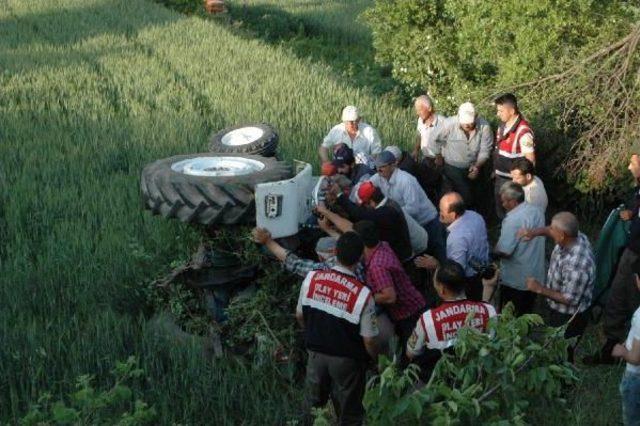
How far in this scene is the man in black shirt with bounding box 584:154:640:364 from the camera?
6.91m

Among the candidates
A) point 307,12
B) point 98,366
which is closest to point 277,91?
point 98,366

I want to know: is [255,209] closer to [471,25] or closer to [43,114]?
[471,25]

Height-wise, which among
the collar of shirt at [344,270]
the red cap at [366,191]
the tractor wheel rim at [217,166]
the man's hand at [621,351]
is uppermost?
the collar of shirt at [344,270]

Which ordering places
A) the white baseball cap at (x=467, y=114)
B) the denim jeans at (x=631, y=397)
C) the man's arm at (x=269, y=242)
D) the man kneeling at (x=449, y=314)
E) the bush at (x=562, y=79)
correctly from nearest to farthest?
the man kneeling at (x=449, y=314)
the denim jeans at (x=631, y=397)
the man's arm at (x=269, y=242)
the white baseball cap at (x=467, y=114)
the bush at (x=562, y=79)

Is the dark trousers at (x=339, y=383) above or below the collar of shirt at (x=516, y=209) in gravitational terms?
below

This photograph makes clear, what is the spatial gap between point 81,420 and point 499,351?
1.94m

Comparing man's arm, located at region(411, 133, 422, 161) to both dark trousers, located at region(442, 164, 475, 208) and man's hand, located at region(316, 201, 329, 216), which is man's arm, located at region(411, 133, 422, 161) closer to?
dark trousers, located at region(442, 164, 475, 208)

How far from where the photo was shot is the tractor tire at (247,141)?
790 cm

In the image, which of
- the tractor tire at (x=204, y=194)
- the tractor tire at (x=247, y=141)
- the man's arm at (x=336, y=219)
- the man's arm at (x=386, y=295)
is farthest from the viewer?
the tractor tire at (x=247, y=141)

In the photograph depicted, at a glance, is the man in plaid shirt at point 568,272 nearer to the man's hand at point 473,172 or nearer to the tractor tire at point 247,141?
the tractor tire at point 247,141

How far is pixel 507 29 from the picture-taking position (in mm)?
11172

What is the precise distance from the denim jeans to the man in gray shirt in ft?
5.51

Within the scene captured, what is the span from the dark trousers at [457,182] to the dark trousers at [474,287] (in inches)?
96.7

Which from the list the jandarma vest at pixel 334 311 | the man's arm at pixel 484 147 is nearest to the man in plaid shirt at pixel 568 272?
the jandarma vest at pixel 334 311
